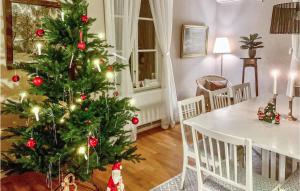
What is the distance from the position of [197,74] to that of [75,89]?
358 cm

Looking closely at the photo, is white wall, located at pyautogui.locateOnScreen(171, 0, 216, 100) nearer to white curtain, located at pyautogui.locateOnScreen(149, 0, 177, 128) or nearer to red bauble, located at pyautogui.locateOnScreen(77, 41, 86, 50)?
white curtain, located at pyautogui.locateOnScreen(149, 0, 177, 128)

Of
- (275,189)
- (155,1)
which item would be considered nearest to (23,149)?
(275,189)

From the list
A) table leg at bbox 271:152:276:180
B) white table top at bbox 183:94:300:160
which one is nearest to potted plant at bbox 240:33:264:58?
white table top at bbox 183:94:300:160

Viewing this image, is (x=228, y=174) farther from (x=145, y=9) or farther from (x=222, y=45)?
(x=222, y=45)

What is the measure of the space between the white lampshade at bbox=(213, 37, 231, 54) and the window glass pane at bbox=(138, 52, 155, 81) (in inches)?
66.1

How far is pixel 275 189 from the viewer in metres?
1.65

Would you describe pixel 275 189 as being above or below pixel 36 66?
below

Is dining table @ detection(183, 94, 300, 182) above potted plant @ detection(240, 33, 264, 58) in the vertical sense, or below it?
below

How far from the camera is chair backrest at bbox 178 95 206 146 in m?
2.28

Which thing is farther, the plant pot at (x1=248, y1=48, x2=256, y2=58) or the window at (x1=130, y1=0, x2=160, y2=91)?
the plant pot at (x1=248, y1=48, x2=256, y2=58)

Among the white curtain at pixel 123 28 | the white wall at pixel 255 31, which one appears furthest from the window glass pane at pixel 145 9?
the white wall at pixel 255 31

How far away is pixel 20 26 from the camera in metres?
2.54

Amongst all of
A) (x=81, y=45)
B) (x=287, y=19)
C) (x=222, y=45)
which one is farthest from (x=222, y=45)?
(x=81, y=45)

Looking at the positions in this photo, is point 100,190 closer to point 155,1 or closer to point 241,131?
point 241,131
